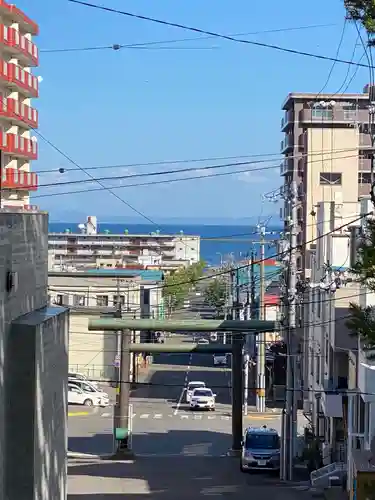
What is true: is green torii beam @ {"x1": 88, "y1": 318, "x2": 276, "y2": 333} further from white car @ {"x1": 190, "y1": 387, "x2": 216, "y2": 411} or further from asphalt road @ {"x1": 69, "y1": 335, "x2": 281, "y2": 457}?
white car @ {"x1": 190, "y1": 387, "x2": 216, "y2": 411}

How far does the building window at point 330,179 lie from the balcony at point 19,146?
64.0 feet

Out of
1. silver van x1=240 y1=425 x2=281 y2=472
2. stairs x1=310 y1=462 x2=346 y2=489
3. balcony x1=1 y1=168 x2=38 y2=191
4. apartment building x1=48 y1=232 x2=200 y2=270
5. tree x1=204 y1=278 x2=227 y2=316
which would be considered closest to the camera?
stairs x1=310 y1=462 x2=346 y2=489

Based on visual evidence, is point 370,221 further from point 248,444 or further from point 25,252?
point 248,444

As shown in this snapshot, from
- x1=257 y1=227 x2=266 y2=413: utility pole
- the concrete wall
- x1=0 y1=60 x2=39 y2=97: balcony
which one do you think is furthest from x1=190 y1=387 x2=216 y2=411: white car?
the concrete wall

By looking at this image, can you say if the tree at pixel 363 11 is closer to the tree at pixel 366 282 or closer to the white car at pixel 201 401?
the tree at pixel 366 282

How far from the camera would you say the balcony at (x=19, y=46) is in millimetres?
29514

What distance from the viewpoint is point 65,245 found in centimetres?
9444

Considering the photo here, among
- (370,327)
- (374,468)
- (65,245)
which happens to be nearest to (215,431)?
(374,468)

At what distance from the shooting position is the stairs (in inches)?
774

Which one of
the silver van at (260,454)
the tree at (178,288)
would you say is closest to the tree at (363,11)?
the silver van at (260,454)

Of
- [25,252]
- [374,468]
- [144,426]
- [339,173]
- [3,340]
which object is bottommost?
[144,426]

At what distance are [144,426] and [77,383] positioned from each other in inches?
252

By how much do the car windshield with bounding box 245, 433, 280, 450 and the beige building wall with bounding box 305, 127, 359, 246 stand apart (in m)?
22.2

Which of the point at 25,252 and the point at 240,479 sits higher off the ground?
the point at 25,252
